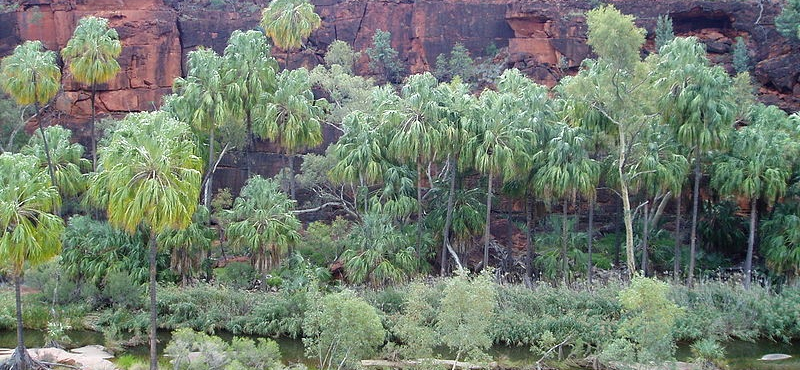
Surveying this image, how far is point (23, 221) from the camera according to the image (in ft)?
66.8

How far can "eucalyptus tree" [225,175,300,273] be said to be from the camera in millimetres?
31156

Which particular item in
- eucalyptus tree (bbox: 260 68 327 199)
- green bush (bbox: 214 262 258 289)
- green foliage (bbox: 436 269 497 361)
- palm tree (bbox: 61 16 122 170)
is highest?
palm tree (bbox: 61 16 122 170)

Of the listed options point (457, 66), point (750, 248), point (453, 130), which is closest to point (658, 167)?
point (750, 248)

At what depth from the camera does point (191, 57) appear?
3550 cm

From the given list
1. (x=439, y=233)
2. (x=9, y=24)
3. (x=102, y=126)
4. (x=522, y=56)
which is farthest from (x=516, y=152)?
(x=9, y=24)

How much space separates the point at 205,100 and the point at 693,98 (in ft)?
68.6

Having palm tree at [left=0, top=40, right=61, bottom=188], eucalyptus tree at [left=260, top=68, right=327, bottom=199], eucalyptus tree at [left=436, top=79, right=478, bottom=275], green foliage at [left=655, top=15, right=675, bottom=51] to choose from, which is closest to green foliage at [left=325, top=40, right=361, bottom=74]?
eucalyptus tree at [left=260, top=68, right=327, bottom=199]

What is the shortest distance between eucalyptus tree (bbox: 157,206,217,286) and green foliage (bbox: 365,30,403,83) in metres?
21.4

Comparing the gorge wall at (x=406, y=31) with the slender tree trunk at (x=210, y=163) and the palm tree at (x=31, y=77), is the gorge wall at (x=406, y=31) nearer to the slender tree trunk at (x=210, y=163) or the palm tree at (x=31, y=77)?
the slender tree trunk at (x=210, y=163)

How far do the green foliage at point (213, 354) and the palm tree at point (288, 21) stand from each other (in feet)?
66.6

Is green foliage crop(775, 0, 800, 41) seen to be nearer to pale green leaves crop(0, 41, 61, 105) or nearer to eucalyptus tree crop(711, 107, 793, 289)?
eucalyptus tree crop(711, 107, 793, 289)

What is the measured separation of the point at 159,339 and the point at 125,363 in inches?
201

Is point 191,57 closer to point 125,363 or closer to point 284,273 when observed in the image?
point 284,273

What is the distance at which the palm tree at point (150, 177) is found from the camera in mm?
19781
